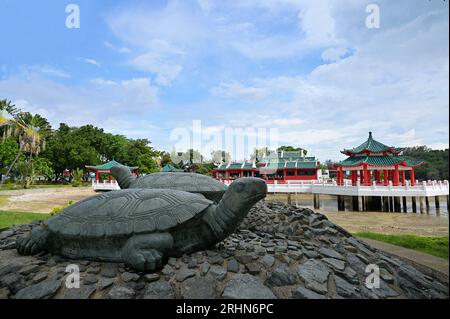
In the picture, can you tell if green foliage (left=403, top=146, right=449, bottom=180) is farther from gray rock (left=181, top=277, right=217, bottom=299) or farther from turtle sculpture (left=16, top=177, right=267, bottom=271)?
gray rock (left=181, top=277, right=217, bottom=299)

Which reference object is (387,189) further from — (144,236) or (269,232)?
(144,236)

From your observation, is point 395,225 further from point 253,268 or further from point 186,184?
point 253,268

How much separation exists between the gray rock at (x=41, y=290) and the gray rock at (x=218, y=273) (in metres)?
1.67

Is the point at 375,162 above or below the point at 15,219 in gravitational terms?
above

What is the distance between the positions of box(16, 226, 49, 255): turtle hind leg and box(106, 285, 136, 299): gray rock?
1.55 metres

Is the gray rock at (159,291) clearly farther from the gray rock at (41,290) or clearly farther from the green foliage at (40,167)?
the green foliage at (40,167)

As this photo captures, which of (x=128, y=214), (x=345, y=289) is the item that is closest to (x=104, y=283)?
(x=128, y=214)

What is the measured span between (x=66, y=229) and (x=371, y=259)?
14.2ft

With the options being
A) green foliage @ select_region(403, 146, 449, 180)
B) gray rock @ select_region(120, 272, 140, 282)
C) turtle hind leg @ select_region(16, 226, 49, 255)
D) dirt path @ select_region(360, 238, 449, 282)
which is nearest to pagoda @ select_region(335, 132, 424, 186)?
green foliage @ select_region(403, 146, 449, 180)

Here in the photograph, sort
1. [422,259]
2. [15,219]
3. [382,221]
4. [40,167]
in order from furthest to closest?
[40,167]
[382,221]
[15,219]
[422,259]

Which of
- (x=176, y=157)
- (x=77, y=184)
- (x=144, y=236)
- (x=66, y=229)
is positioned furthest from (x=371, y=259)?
(x=176, y=157)

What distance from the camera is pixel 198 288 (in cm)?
258

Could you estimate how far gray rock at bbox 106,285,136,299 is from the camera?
A: 2.45 m

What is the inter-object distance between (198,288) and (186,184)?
2.81 meters
